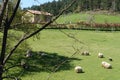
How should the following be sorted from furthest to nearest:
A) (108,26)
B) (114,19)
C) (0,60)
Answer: (114,19)
(108,26)
(0,60)

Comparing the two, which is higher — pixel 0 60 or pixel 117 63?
pixel 0 60

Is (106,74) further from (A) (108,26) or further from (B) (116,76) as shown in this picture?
(A) (108,26)

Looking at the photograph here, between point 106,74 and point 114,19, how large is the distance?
81962mm

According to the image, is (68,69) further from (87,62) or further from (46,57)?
(46,57)

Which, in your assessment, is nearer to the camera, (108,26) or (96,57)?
(96,57)

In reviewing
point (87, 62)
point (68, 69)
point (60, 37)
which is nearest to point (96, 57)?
point (87, 62)

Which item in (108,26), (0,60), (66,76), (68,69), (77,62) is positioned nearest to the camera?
(0,60)

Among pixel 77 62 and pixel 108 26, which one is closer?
pixel 77 62

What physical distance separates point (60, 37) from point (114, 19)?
56654 mm

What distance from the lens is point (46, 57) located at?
26828mm

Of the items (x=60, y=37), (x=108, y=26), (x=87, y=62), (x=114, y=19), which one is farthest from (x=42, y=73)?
(x=114, y=19)

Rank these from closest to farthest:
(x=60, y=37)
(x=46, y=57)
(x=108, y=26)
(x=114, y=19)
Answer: (x=46, y=57) < (x=60, y=37) < (x=108, y=26) < (x=114, y=19)

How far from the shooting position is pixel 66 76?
1994 centimetres

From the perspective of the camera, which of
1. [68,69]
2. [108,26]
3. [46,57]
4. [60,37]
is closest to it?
[68,69]
